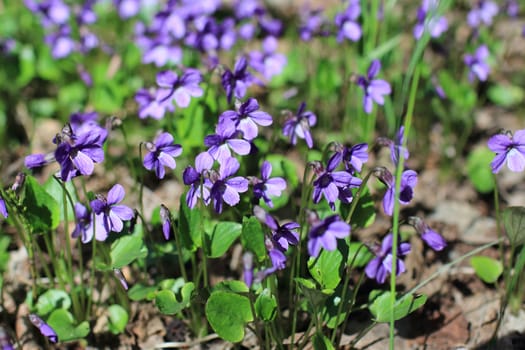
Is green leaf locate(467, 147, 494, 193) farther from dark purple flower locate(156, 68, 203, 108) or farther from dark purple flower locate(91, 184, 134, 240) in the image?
dark purple flower locate(91, 184, 134, 240)

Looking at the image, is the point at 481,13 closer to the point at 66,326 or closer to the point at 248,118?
the point at 248,118

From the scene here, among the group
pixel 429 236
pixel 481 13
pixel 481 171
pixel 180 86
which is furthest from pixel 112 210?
pixel 481 13

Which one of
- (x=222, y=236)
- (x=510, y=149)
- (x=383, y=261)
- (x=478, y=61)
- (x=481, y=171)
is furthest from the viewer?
(x=478, y=61)

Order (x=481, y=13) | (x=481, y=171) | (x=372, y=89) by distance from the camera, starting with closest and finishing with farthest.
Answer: (x=372, y=89)
(x=481, y=171)
(x=481, y=13)

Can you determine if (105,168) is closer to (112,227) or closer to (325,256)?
(112,227)

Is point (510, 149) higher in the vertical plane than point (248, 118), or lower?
lower

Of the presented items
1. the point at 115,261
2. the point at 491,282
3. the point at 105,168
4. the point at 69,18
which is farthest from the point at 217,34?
the point at 491,282
